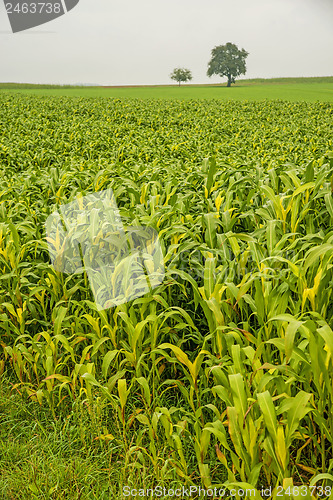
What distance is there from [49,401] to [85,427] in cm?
33

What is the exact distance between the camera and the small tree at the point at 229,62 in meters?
70.4

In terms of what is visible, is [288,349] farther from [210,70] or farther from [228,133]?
[210,70]

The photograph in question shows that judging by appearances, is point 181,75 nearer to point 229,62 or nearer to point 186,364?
point 229,62

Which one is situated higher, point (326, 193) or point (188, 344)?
point (326, 193)

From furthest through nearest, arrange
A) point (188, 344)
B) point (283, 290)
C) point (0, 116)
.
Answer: point (0, 116)
point (188, 344)
point (283, 290)

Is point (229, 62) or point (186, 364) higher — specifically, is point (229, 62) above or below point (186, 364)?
above

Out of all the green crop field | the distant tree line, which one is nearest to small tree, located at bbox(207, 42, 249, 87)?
the distant tree line

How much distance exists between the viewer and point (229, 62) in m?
70.3

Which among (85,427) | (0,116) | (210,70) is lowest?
(85,427)

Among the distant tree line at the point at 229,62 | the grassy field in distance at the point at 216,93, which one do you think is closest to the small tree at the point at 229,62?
the distant tree line at the point at 229,62

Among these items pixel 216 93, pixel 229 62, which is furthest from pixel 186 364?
pixel 229 62

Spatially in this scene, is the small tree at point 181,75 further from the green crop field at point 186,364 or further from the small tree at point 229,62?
the green crop field at point 186,364

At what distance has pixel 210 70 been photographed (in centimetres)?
7281

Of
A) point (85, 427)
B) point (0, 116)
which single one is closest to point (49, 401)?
point (85, 427)
